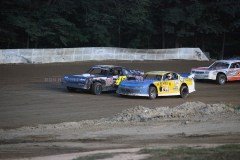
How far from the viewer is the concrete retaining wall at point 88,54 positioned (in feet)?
119

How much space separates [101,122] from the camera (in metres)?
16.9

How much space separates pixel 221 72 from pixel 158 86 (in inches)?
312

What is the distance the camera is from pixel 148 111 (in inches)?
718

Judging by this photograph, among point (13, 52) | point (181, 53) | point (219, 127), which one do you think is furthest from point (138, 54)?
point (219, 127)

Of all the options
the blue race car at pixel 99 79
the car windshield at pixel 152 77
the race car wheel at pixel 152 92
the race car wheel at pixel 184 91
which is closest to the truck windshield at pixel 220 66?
the race car wheel at pixel 184 91

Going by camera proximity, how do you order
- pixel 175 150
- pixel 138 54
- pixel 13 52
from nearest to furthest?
pixel 175 150 < pixel 13 52 < pixel 138 54

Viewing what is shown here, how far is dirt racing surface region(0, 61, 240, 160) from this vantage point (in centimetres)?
1270

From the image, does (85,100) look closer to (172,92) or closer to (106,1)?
(172,92)

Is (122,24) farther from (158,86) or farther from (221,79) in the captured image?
(158,86)

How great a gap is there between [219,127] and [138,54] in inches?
1103

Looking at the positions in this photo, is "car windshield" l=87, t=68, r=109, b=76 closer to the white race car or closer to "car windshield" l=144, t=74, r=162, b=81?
"car windshield" l=144, t=74, r=162, b=81

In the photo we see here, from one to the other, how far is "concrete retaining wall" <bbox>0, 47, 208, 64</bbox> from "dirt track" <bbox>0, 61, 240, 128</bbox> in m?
1.68

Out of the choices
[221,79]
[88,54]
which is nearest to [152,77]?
[221,79]

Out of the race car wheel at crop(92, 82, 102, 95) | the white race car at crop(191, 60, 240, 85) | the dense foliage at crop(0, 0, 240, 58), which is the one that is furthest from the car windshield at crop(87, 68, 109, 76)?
the dense foliage at crop(0, 0, 240, 58)
